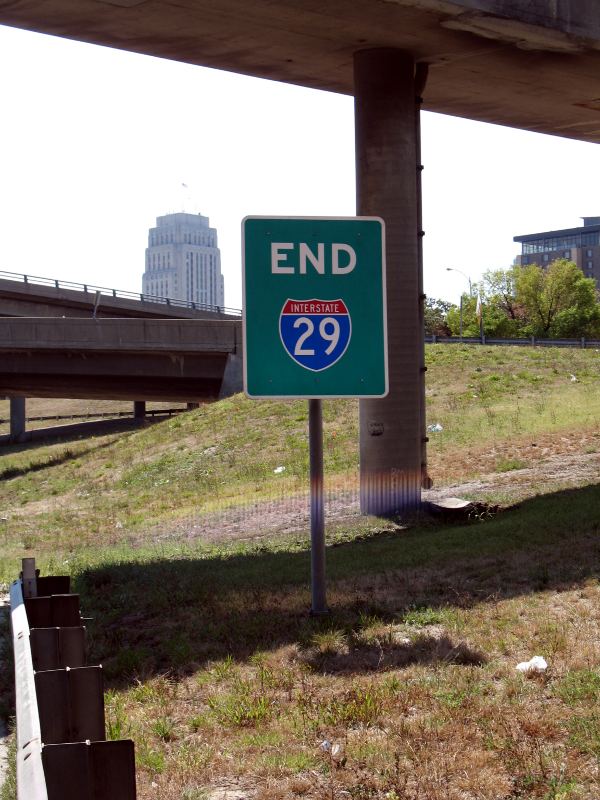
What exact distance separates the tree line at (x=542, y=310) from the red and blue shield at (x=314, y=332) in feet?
309

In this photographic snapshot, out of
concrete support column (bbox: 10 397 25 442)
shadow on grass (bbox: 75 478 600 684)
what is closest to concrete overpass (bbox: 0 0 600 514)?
shadow on grass (bbox: 75 478 600 684)

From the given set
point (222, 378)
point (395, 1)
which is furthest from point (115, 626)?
point (222, 378)

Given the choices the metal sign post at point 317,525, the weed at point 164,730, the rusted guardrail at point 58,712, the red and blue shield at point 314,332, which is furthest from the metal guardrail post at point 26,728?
the red and blue shield at point 314,332

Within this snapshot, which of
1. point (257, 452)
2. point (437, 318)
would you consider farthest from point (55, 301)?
point (437, 318)

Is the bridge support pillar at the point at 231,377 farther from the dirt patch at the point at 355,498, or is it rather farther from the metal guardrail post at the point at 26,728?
the metal guardrail post at the point at 26,728

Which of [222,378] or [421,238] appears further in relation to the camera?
[222,378]

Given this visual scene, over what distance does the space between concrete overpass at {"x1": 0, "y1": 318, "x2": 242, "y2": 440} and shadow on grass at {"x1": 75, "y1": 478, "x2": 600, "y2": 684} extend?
27343 millimetres

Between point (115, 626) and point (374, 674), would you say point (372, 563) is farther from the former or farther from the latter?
point (374, 674)

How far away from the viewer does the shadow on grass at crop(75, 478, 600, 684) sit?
748 cm

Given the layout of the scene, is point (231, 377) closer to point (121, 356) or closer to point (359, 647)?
point (121, 356)

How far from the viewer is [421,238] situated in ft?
61.2

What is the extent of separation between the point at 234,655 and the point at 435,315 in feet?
393

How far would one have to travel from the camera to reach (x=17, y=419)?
64.2 meters

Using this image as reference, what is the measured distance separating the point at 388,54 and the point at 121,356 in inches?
1031
